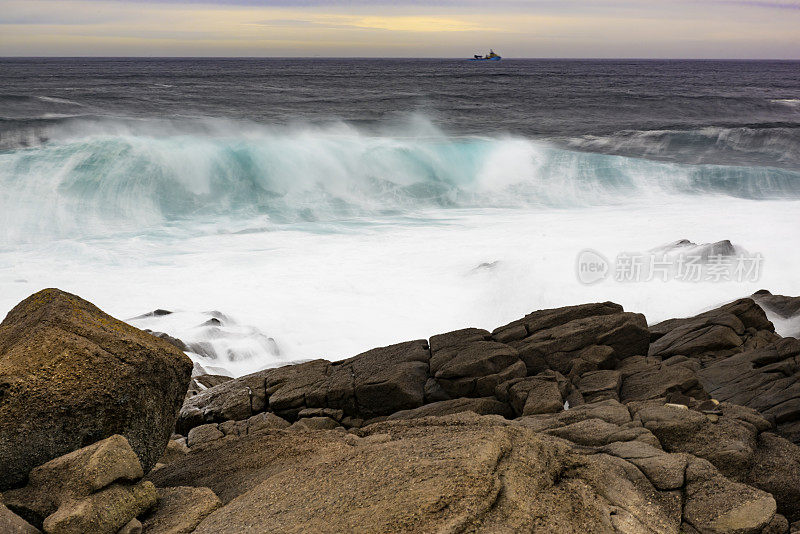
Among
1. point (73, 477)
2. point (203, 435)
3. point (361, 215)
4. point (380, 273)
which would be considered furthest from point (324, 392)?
point (361, 215)

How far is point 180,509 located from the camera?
3.91 m

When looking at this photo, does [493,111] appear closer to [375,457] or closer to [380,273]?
[380,273]

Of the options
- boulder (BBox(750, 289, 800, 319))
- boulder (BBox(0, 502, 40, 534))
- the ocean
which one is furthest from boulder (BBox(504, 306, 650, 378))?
boulder (BBox(0, 502, 40, 534))

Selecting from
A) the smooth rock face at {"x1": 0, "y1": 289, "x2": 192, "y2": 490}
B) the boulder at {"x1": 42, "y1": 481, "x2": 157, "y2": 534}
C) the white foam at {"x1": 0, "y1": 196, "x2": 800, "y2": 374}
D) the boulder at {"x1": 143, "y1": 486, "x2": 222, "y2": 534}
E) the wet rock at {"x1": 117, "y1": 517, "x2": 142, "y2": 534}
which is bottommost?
the white foam at {"x1": 0, "y1": 196, "x2": 800, "y2": 374}

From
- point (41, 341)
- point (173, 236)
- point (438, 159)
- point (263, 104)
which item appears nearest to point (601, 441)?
point (41, 341)

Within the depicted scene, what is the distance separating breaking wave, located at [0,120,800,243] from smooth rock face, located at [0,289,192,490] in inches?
560

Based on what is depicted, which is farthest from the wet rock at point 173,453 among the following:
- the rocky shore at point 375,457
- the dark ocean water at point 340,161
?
the dark ocean water at point 340,161

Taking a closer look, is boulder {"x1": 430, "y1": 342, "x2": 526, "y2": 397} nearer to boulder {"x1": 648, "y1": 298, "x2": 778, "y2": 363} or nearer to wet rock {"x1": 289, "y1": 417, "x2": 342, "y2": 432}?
wet rock {"x1": 289, "y1": 417, "x2": 342, "y2": 432}

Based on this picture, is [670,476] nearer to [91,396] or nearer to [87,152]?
[91,396]

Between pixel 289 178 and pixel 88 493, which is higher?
pixel 88 493

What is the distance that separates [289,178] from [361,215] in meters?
4.20

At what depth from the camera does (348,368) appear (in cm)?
811

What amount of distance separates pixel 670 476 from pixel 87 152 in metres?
22.7

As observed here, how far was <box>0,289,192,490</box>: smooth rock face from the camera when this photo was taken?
158 inches
